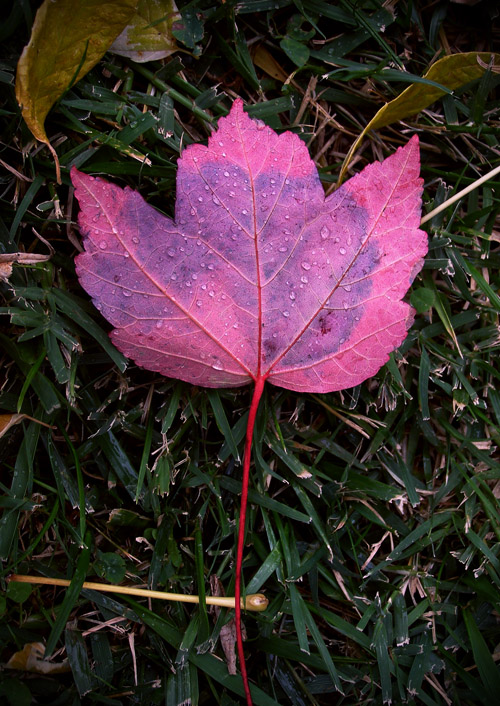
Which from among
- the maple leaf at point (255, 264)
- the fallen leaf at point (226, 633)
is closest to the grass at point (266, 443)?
the fallen leaf at point (226, 633)

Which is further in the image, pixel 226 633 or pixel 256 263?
pixel 226 633

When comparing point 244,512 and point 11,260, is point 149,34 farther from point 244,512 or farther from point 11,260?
point 244,512

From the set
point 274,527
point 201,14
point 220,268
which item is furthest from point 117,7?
point 274,527

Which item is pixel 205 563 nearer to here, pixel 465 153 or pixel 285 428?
pixel 285 428

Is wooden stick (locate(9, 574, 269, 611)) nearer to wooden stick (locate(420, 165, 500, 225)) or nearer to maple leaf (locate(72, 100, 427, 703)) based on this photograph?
maple leaf (locate(72, 100, 427, 703))

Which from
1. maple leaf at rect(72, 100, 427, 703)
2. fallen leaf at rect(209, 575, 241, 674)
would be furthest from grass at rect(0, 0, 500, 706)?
maple leaf at rect(72, 100, 427, 703)

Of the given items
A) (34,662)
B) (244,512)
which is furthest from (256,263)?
(34,662)
